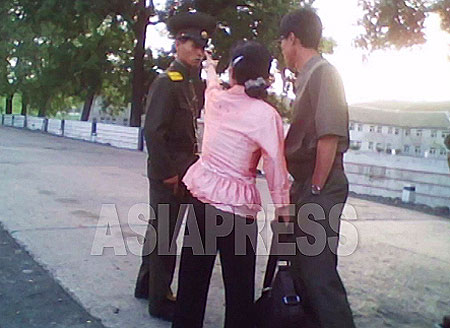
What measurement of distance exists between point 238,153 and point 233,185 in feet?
0.55

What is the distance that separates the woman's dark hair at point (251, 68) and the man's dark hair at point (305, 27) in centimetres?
24

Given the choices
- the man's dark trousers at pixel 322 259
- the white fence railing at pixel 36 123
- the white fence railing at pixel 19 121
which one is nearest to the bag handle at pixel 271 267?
the man's dark trousers at pixel 322 259

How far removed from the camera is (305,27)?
2936 millimetres

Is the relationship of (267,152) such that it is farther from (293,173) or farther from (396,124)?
(396,124)

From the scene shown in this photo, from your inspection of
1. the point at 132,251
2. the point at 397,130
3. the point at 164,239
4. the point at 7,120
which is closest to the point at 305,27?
the point at 164,239

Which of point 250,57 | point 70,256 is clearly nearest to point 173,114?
point 250,57

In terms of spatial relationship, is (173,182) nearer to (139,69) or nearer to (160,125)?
(160,125)

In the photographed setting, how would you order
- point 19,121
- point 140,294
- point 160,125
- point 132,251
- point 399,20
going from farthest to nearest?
point 19,121 < point 399,20 < point 132,251 < point 140,294 < point 160,125

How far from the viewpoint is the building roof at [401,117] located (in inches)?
895

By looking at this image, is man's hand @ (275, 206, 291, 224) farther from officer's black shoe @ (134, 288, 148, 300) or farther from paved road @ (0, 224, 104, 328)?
officer's black shoe @ (134, 288, 148, 300)

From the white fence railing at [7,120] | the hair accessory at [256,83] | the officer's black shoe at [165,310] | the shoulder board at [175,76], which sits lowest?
the white fence railing at [7,120]

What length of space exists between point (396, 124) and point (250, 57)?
25570 mm

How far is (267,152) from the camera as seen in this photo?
2734mm

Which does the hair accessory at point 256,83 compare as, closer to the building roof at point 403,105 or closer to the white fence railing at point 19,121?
the building roof at point 403,105
